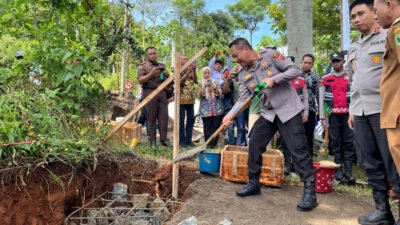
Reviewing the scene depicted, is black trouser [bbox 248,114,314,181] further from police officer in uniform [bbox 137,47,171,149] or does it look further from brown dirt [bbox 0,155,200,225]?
police officer in uniform [bbox 137,47,171,149]

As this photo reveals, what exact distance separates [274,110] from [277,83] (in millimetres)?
293

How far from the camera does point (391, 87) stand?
95.8 inches

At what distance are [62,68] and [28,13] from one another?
97 centimetres

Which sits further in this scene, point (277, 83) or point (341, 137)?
point (341, 137)

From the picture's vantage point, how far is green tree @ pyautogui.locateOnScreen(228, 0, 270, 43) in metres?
25.6

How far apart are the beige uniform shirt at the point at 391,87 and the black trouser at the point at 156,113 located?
4176 millimetres

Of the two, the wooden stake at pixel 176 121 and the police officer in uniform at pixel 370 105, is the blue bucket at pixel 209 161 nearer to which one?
the wooden stake at pixel 176 121

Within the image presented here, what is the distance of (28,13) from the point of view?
4.74 meters

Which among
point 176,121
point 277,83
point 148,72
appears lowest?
point 176,121

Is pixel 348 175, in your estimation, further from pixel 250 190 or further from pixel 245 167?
pixel 250 190

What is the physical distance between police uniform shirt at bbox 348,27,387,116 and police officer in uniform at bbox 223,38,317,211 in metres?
0.61

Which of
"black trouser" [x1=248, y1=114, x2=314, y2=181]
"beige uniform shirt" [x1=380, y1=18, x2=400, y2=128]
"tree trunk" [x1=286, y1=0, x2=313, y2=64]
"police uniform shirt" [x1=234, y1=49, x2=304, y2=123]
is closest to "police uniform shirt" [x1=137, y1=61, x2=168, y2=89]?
"tree trunk" [x1=286, y1=0, x2=313, y2=64]

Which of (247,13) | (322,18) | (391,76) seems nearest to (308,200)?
(391,76)

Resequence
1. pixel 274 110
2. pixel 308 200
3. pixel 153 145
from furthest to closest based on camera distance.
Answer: pixel 153 145 < pixel 274 110 < pixel 308 200
